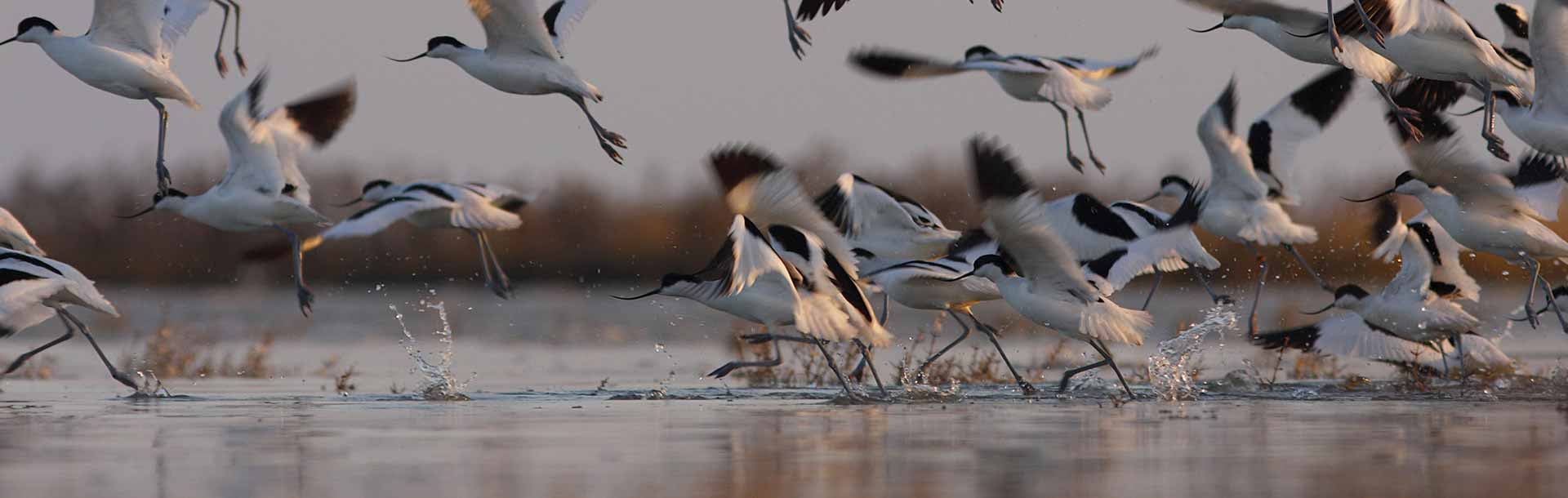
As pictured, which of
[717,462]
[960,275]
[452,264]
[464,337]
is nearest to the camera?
[717,462]

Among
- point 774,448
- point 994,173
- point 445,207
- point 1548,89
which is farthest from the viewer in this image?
point 445,207

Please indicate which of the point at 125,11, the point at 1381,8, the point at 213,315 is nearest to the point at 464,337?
the point at 213,315

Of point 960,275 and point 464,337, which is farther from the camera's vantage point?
point 464,337

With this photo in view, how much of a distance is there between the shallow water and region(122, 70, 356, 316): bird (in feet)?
3.05

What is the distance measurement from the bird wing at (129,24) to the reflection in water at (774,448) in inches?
101

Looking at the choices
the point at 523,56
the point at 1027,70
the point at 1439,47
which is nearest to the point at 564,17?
the point at 523,56

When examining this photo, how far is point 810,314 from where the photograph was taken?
9984mm

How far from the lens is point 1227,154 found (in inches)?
504

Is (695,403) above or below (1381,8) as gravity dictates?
below

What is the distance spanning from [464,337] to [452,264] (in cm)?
603

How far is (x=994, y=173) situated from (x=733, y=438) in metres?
1.94

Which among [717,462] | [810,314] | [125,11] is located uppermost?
[125,11]

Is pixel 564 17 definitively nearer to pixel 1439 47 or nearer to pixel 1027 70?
pixel 1027 70

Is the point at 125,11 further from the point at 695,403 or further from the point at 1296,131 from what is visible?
the point at 1296,131
